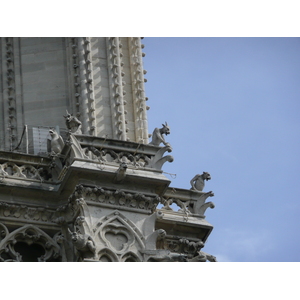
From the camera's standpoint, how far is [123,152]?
3064cm

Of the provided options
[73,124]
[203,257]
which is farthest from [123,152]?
[203,257]

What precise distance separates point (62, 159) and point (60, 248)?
6.45 feet

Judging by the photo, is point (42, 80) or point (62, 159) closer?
point (62, 159)

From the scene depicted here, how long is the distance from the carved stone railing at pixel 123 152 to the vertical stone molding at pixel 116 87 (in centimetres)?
198

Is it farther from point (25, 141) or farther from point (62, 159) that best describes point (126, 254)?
point (25, 141)

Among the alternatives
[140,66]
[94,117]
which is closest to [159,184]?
[94,117]

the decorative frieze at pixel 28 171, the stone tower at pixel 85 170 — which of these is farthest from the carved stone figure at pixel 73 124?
the decorative frieze at pixel 28 171

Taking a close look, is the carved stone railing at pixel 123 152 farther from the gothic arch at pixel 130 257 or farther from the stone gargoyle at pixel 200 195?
the gothic arch at pixel 130 257

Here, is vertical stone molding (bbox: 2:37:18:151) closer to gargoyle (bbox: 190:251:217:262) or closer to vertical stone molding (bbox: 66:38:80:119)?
vertical stone molding (bbox: 66:38:80:119)

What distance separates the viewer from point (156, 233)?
97.2ft

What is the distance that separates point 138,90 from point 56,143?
406 centimetres

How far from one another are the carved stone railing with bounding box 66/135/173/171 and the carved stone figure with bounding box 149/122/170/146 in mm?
233

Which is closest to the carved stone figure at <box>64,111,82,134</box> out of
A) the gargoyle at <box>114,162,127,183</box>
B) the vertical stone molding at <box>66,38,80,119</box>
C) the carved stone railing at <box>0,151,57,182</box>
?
the carved stone railing at <box>0,151,57,182</box>

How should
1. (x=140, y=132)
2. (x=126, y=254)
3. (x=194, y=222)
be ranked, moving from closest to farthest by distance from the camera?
(x=126, y=254)
(x=194, y=222)
(x=140, y=132)
